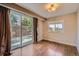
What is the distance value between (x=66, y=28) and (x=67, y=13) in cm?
26

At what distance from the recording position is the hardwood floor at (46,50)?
158 centimetres

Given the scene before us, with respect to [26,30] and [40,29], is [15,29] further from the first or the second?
[40,29]

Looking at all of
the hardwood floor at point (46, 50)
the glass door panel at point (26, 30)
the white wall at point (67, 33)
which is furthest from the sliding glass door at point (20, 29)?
the white wall at point (67, 33)

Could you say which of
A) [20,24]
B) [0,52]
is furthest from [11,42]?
[20,24]

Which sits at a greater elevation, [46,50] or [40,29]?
[40,29]

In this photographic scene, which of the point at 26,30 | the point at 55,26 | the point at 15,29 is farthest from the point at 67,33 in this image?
the point at 15,29

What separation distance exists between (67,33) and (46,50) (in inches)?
18.3

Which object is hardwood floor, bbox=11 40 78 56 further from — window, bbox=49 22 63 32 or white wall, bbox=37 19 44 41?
window, bbox=49 22 63 32

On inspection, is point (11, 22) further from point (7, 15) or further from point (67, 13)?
point (67, 13)

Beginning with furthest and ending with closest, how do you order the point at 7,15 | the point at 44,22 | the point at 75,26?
1. the point at 44,22
2. the point at 75,26
3. the point at 7,15

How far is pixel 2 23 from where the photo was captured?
151 centimetres

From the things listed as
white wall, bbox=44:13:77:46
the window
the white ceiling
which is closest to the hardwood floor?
white wall, bbox=44:13:77:46

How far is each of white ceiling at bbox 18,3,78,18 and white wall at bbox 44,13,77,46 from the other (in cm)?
7

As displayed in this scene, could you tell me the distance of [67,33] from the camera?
1.64 m
